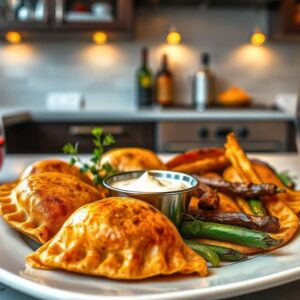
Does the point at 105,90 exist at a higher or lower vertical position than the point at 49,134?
higher

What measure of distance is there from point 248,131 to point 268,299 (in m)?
2.22

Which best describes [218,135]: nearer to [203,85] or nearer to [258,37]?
[203,85]

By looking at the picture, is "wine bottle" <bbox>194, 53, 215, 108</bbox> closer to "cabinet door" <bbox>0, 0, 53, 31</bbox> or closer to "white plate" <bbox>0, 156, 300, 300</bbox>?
"cabinet door" <bbox>0, 0, 53, 31</bbox>

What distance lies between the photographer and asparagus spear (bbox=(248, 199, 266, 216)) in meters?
0.96

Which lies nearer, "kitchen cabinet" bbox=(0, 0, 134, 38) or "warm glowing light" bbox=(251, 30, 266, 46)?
"kitchen cabinet" bbox=(0, 0, 134, 38)

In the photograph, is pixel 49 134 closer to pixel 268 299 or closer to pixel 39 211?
pixel 39 211

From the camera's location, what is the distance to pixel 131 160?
1.14 meters

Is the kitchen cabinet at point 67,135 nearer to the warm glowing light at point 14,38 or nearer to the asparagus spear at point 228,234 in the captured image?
the warm glowing light at point 14,38

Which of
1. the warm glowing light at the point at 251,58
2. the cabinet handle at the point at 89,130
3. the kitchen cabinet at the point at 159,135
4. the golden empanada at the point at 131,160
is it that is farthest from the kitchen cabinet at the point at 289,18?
the golden empanada at the point at 131,160

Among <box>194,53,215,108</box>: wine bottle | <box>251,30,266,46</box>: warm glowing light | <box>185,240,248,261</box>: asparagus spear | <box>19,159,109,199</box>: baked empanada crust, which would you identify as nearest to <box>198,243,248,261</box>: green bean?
<box>185,240,248,261</box>: asparagus spear

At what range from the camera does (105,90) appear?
11.3 feet

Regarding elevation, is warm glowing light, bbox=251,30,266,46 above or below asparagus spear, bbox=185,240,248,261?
above

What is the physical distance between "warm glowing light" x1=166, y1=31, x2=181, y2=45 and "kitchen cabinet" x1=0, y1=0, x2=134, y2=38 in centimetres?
40

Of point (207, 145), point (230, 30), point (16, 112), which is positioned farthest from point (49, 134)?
point (230, 30)
